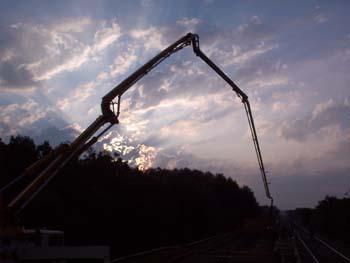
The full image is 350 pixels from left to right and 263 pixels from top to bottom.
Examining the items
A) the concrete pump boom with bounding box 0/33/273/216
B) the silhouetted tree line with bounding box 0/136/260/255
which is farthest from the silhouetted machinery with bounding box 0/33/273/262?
the silhouetted tree line with bounding box 0/136/260/255

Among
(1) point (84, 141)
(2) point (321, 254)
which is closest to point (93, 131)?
(1) point (84, 141)

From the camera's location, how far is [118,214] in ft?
132

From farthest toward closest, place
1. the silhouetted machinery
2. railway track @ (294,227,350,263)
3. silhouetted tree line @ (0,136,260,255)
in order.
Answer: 1. silhouetted tree line @ (0,136,260,255)
2. railway track @ (294,227,350,263)
3. the silhouetted machinery

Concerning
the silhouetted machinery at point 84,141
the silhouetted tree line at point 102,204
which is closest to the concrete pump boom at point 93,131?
the silhouetted machinery at point 84,141

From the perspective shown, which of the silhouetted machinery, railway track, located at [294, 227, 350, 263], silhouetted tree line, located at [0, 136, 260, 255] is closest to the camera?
the silhouetted machinery

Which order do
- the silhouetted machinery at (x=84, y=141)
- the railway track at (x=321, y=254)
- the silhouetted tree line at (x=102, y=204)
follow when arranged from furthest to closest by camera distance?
Answer: the silhouetted tree line at (x=102, y=204), the railway track at (x=321, y=254), the silhouetted machinery at (x=84, y=141)

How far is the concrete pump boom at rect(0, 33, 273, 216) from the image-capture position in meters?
13.7

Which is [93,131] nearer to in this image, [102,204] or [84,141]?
[84,141]

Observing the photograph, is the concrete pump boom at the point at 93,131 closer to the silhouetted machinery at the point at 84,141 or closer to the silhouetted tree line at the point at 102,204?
the silhouetted machinery at the point at 84,141

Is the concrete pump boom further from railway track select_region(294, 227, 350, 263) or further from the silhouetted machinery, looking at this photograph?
railway track select_region(294, 227, 350, 263)

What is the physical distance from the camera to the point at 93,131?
15.8 metres

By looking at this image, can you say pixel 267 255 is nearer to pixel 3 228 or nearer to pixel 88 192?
pixel 88 192

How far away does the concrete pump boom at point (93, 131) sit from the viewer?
13.7 meters

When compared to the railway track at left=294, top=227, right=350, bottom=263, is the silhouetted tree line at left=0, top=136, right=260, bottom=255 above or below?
above
